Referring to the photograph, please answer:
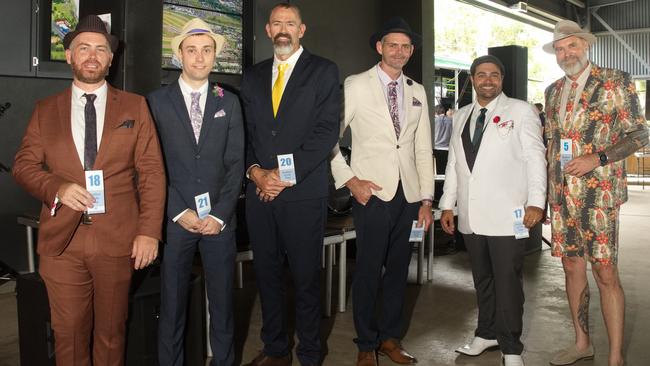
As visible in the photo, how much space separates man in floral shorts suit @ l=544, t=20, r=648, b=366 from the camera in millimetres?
3051

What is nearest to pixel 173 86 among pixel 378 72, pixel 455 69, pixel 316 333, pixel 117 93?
pixel 117 93

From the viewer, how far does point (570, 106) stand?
3.17 meters

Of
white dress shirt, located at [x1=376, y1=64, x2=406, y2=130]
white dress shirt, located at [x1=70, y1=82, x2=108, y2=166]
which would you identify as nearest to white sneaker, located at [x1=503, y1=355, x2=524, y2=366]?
white dress shirt, located at [x1=376, y1=64, x2=406, y2=130]

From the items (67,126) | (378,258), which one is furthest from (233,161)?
(378,258)

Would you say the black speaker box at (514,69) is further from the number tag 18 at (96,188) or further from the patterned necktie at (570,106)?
the number tag 18 at (96,188)

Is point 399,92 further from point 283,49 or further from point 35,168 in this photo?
point 35,168

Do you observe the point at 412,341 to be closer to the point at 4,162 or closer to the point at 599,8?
the point at 4,162

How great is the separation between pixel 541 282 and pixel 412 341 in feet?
6.90

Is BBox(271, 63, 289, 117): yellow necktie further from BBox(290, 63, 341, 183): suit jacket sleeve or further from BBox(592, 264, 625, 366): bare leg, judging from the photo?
BBox(592, 264, 625, 366): bare leg

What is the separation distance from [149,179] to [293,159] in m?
0.69

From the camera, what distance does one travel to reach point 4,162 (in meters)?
4.95

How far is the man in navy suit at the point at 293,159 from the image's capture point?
9.56 ft

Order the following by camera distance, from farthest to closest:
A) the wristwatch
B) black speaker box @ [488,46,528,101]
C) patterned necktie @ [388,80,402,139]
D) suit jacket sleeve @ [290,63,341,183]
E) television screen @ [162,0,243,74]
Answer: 1. black speaker box @ [488,46,528,101]
2. television screen @ [162,0,243,74]
3. patterned necktie @ [388,80,402,139]
4. the wristwatch
5. suit jacket sleeve @ [290,63,341,183]

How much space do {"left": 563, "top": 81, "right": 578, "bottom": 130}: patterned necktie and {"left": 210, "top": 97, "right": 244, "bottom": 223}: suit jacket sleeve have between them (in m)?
1.60
